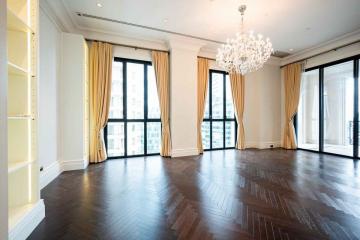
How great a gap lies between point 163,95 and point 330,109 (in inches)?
223

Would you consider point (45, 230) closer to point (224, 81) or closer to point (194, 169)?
point (194, 169)

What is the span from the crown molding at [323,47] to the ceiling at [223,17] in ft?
0.71

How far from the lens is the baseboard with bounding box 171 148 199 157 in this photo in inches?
225

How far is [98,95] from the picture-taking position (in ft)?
16.7

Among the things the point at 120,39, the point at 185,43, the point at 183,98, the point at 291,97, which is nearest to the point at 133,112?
the point at 183,98

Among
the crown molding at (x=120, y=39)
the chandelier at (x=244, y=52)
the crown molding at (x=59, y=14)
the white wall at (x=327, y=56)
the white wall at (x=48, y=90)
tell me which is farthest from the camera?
the white wall at (x=327, y=56)

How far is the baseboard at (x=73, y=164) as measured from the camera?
4.26 meters

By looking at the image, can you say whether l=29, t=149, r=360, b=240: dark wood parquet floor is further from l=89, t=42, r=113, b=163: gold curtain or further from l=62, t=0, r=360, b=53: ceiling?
l=62, t=0, r=360, b=53: ceiling

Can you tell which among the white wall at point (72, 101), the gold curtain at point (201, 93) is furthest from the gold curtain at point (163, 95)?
the white wall at point (72, 101)

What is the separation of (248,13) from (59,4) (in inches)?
159

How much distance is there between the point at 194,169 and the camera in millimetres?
4375

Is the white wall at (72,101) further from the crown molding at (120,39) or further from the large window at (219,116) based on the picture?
the large window at (219,116)

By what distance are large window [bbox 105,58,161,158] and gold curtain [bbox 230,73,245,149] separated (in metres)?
3.01

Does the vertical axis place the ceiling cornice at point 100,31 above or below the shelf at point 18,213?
above
